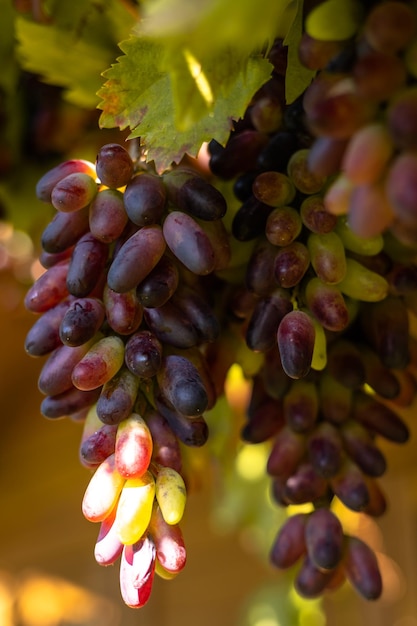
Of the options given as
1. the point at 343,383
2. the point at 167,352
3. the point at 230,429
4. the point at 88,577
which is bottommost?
the point at 88,577

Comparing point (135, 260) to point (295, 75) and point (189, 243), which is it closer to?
point (189, 243)

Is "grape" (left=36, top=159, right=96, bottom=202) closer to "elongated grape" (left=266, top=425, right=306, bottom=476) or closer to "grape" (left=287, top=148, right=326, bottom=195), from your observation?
"grape" (left=287, top=148, right=326, bottom=195)

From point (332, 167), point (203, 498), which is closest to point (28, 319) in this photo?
point (203, 498)

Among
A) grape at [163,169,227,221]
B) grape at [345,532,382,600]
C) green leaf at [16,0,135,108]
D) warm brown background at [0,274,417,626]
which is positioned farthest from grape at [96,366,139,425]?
warm brown background at [0,274,417,626]

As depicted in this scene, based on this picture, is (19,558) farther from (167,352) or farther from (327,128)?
(327,128)

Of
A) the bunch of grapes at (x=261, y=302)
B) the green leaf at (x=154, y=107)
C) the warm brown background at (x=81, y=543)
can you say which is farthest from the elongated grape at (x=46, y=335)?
the warm brown background at (x=81, y=543)

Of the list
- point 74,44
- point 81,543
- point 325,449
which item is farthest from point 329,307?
point 81,543
